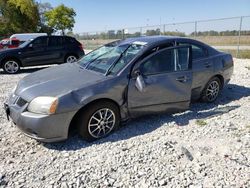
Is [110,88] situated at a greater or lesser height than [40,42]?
lesser

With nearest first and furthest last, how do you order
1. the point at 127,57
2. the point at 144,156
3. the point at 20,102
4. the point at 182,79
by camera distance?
the point at 144,156, the point at 20,102, the point at 127,57, the point at 182,79

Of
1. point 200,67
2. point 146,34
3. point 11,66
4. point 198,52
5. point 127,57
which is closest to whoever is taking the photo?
point 127,57

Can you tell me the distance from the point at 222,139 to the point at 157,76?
1.43 metres

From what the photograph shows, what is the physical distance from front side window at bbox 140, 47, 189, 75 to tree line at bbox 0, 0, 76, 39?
41.5 meters

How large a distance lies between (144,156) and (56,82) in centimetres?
177

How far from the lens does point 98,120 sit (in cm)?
430

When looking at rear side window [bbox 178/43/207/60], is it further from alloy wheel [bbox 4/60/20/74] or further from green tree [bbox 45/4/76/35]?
green tree [bbox 45/4/76/35]

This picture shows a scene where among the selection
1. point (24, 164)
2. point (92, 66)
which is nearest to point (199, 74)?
point (92, 66)

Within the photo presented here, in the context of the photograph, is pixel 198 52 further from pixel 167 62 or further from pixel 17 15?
pixel 17 15

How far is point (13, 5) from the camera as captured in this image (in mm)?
44125

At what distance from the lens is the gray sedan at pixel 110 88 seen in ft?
12.9

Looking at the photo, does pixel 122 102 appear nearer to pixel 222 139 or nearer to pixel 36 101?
pixel 36 101

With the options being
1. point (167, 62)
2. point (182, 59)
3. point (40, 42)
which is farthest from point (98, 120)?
point (40, 42)

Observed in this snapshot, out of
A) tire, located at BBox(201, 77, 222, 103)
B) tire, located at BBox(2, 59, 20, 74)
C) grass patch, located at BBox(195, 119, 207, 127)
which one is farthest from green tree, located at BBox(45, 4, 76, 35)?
grass patch, located at BBox(195, 119, 207, 127)
